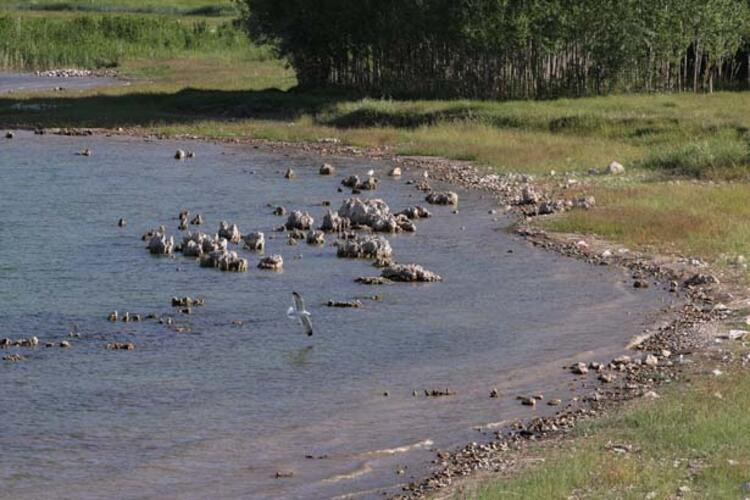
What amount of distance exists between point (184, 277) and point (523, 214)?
1019cm

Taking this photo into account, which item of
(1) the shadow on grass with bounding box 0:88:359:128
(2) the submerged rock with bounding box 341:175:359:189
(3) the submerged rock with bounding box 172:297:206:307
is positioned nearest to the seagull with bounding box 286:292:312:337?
(3) the submerged rock with bounding box 172:297:206:307

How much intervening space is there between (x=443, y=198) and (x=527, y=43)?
68.6ft

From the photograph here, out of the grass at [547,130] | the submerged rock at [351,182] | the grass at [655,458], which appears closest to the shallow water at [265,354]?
the grass at [655,458]

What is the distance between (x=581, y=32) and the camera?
55500 mm

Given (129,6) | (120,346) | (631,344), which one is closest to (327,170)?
(120,346)

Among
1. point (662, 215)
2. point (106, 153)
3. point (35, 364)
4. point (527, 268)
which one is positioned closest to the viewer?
point (35, 364)

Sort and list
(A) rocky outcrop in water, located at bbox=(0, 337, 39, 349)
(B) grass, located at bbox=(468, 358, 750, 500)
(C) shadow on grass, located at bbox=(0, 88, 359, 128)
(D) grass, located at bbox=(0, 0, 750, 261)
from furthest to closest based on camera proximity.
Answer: (C) shadow on grass, located at bbox=(0, 88, 359, 128) < (D) grass, located at bbox=(0, 0, 750, 261) < (A) rocky outcrop in water, located at bbox=(0, 337, 39, 349) < (B) grass, located at bbox=(468, 358, 750, 500)

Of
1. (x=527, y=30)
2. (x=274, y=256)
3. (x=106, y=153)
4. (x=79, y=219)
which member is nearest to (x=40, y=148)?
(x=106, y=153)

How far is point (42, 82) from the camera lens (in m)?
79.4

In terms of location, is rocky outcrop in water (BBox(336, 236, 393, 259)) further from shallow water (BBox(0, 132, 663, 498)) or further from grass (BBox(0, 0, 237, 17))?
grass (BBox(0, 0, 237, 17))

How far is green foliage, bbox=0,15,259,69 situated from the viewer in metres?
92.1

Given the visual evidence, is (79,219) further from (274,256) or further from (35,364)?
(35,364)

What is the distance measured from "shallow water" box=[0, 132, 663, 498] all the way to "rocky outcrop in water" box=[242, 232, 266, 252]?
0.38 metres

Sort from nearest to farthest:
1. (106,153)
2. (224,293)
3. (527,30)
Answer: (224,293) < (106,153) < (527,30)
